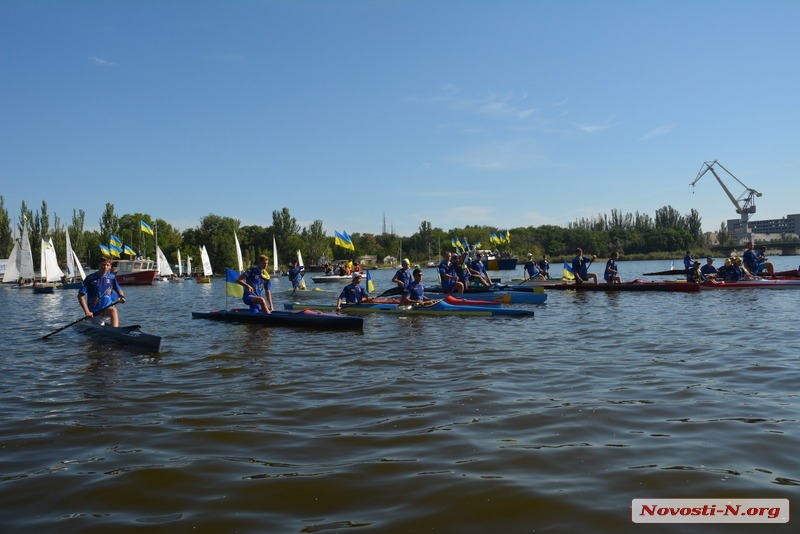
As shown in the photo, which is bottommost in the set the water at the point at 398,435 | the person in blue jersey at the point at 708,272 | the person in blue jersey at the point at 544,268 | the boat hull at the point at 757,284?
the water at the point at 398,435

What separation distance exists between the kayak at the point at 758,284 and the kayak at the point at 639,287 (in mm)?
1866

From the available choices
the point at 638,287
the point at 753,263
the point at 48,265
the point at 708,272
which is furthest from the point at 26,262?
the point at 753,263

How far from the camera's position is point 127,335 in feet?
40.7

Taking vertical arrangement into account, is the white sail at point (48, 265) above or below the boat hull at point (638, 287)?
above

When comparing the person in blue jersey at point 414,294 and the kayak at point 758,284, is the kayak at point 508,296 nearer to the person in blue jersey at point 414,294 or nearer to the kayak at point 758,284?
the person in blue jersey at point 414,294

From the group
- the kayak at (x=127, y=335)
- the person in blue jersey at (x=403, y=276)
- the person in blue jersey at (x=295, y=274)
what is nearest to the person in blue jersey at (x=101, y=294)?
the kayak at (x=127, y=335)

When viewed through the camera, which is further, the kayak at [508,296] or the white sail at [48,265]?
the white sail at [48,265]

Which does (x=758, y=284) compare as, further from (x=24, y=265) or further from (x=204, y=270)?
(x=204, y=270)

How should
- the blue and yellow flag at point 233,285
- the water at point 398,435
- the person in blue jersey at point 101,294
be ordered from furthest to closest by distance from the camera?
the blue and yellow flag at point 233,285 → the person in blue jersey at point 101,294 → the water at point 398,435

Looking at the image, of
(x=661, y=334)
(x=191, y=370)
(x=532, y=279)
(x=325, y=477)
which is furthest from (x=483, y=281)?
(x=325, y=477)

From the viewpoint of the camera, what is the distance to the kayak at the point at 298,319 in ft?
48.9

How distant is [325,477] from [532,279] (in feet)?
89.1

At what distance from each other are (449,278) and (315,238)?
8524cm

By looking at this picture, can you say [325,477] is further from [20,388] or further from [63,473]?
[20,388]
